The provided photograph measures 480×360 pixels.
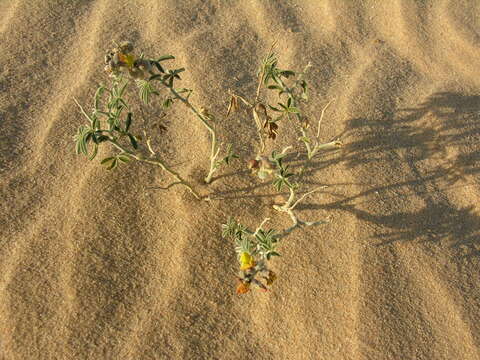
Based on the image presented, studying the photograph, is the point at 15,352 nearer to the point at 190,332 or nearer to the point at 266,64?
the point at 190,332

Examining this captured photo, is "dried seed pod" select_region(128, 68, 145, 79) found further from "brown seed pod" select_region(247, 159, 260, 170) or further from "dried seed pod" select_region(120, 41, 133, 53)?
"brown seed pod" select_region(247, 159, 260, 170)

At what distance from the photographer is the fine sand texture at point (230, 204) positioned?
1.38m

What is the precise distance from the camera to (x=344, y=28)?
2.33 metres

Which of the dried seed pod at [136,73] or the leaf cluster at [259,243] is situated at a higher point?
the dried seed pod at [136,73]

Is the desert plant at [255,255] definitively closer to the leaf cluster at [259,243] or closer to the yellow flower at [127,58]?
the leaf cluster at [259,243]

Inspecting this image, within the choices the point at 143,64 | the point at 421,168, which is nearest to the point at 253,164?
the point at 143,64

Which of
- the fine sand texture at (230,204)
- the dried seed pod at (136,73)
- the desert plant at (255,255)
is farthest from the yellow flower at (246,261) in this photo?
the dried seed pod at (136,73)

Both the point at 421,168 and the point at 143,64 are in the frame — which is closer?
the point at 143,64

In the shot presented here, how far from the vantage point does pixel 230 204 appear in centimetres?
164

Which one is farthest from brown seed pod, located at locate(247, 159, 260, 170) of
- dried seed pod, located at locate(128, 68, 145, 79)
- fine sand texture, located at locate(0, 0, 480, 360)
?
dried seed pod, located at locate(128, 68, 145, 79)

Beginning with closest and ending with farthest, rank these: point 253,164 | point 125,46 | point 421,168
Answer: point 125,46, point 253,164, point 421,168

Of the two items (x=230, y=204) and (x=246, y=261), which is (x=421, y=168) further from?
A: (x=246, y=261)

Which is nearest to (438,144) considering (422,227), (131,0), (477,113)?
(477,113)

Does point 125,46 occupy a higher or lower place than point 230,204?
higher
